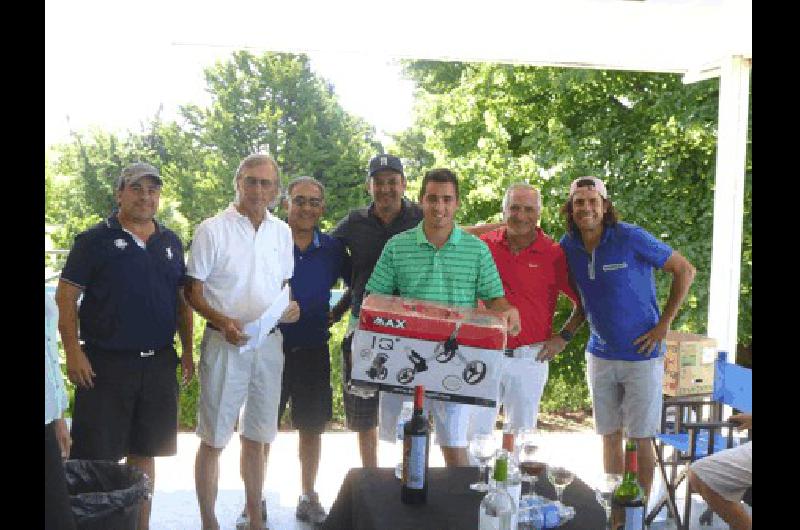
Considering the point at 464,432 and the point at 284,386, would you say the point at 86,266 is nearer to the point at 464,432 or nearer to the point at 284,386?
the point at 284,386

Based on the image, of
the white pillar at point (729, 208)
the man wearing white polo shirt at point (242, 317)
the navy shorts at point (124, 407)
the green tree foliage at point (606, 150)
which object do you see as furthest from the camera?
the green tree foliage at point (606, 150)

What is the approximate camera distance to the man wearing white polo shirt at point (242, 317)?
298cm

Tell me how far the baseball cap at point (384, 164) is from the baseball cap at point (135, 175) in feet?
3.02

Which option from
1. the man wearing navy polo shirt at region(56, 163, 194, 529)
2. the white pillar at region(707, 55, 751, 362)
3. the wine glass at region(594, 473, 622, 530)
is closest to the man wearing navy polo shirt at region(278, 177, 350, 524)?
the man wearing navy polo shirt at region(56, 163, 194, 529)

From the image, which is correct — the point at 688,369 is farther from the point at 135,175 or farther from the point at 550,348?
the point at 135,175

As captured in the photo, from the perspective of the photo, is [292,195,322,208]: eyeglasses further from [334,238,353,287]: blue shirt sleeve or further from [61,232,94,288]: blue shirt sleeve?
[61,232,94,288]: blue shirt sleeve

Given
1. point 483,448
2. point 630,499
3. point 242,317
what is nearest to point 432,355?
point 483,448

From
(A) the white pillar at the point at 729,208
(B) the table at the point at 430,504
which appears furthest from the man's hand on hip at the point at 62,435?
(A) the white pillar at the point at 729,208

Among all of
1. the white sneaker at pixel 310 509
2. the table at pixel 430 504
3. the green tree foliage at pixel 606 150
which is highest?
the green tree foliage at pixel 606 150

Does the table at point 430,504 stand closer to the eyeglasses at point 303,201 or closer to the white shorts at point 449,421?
the white shorts at point 449,421

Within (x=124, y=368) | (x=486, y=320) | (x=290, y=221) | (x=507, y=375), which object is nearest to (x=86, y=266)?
(x=124, y=368)

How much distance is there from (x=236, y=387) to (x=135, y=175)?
0.92 metres

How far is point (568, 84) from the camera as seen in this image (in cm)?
877
